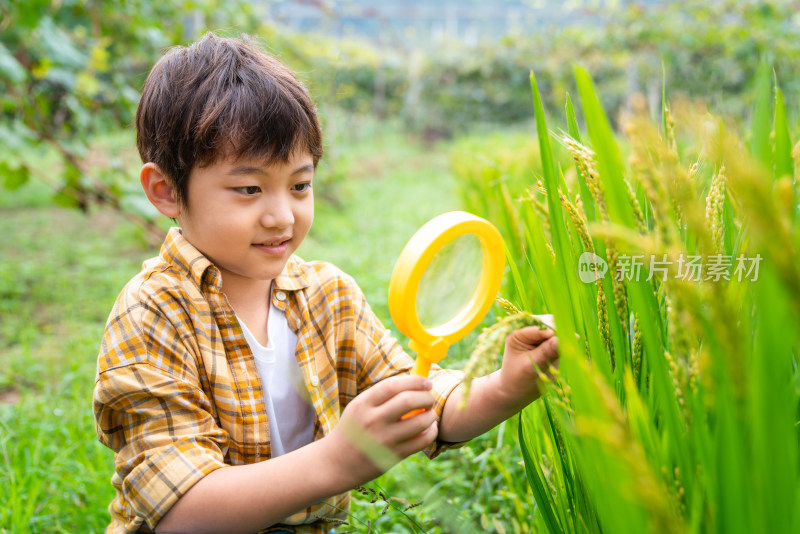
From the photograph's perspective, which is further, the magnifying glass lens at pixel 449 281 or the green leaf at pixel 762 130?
the magnifying glass lens at pixel 449 281

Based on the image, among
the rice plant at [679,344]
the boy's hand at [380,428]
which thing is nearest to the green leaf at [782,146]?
the rice plant at [679,344]

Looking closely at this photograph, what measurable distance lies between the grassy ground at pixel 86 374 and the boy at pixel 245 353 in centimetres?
12

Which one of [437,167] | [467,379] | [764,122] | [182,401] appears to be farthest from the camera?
[437,167]

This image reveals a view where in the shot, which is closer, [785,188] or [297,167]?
[785,188]

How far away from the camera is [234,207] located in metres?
1.09

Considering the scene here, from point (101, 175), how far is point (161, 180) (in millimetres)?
2515

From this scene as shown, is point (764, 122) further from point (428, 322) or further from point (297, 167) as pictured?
point (297, 167)

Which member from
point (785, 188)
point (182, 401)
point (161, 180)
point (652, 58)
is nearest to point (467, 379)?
point (785, 188)

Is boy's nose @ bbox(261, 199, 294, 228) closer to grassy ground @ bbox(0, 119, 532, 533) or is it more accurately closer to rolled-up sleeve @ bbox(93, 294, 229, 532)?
rolled-up sleeve @ bbox(93, 294, 229, 532)

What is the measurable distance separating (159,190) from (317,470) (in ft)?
1.99

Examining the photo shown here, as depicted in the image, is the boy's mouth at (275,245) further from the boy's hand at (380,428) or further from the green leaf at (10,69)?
the green leaf at (10,69)

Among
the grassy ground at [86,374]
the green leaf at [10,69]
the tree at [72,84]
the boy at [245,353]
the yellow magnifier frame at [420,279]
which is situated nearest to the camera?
the yellow magnifier frame at [420,279]

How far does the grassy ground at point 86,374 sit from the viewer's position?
1.43 meters

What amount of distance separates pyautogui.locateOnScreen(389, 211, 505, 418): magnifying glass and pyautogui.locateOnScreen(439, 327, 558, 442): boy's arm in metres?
0.08
